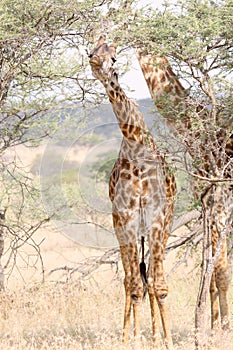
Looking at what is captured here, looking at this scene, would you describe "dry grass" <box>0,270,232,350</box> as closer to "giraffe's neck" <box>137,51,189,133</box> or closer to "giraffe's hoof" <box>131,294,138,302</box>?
"giraffe's hoof" <box>131,294,138,302</box>

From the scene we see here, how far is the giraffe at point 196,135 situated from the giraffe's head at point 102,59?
456 millimetres

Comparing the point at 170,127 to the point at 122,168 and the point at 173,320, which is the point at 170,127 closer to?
the point at 122,168

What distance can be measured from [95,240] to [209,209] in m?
2.18

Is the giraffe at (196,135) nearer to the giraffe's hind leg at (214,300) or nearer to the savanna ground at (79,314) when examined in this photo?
the giraffe's hind leg at (214,300)

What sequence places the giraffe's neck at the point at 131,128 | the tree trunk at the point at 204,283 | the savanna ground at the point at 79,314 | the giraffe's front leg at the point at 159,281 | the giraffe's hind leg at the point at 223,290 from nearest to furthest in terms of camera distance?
the tree trunk at the point at 204,283, the giraffe's neck at the point at 131,128, the giraffe's front leg at the point at 159,281, the giraffe's hind leg at the point at 223,290, the savanna ground at the point at 79,314

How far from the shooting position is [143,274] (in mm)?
5770

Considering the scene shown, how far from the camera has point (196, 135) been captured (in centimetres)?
543

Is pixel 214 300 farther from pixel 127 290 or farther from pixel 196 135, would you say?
pixel 196 135

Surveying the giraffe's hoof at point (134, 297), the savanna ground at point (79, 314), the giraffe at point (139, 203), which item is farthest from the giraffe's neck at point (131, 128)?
the savanna ground at point (79, 314)

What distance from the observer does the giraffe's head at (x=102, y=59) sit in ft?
15.5

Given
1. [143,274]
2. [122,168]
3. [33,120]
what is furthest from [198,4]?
[33,120]

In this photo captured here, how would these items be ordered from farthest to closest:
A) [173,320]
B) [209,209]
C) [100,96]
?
[100,96] → [173,320] → [209,209]

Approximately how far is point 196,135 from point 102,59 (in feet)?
3.63

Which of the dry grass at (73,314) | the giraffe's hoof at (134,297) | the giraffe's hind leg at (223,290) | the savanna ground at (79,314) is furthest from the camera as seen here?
the dry grass at (73,314)
